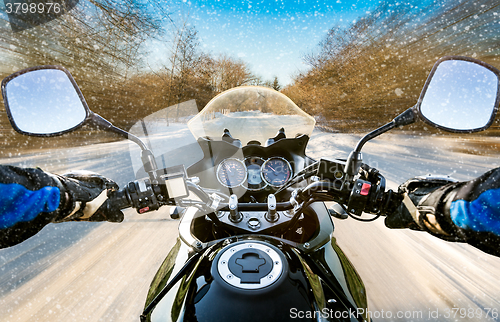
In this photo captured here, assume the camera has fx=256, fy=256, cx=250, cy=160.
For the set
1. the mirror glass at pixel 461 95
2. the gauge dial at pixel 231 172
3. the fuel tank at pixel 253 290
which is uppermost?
the mirror glass at pixel 461 95

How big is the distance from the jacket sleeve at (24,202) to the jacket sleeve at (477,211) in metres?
1.34

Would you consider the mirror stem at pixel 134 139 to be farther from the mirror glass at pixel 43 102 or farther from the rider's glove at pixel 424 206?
the rider's glove at pixel 424 206

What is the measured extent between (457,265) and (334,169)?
6.80 ft

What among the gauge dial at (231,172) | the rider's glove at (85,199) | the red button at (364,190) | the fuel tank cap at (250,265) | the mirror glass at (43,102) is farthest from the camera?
the gauge dial at (231,172)

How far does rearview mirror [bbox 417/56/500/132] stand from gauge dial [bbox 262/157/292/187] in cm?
114

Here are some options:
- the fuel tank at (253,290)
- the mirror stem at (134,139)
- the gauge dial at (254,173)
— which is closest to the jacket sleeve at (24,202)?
the mirror stem at (134,139)

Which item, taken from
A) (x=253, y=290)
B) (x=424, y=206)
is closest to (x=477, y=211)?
(x=424, y=206)

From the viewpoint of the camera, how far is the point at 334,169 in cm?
130

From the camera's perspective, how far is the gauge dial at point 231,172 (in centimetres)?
210

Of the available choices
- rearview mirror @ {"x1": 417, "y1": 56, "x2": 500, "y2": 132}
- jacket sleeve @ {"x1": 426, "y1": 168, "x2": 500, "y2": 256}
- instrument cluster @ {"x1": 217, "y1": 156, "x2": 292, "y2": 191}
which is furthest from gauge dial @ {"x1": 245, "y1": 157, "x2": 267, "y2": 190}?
jacket sleeve @ {"x1": 426, "y1": 168, "x2": 500, "y2": 256}

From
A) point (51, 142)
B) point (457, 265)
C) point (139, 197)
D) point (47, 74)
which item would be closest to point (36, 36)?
point (51, 142)

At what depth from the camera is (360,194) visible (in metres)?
1.10

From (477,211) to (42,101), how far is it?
221 centimetres

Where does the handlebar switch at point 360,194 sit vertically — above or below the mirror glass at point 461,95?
below
